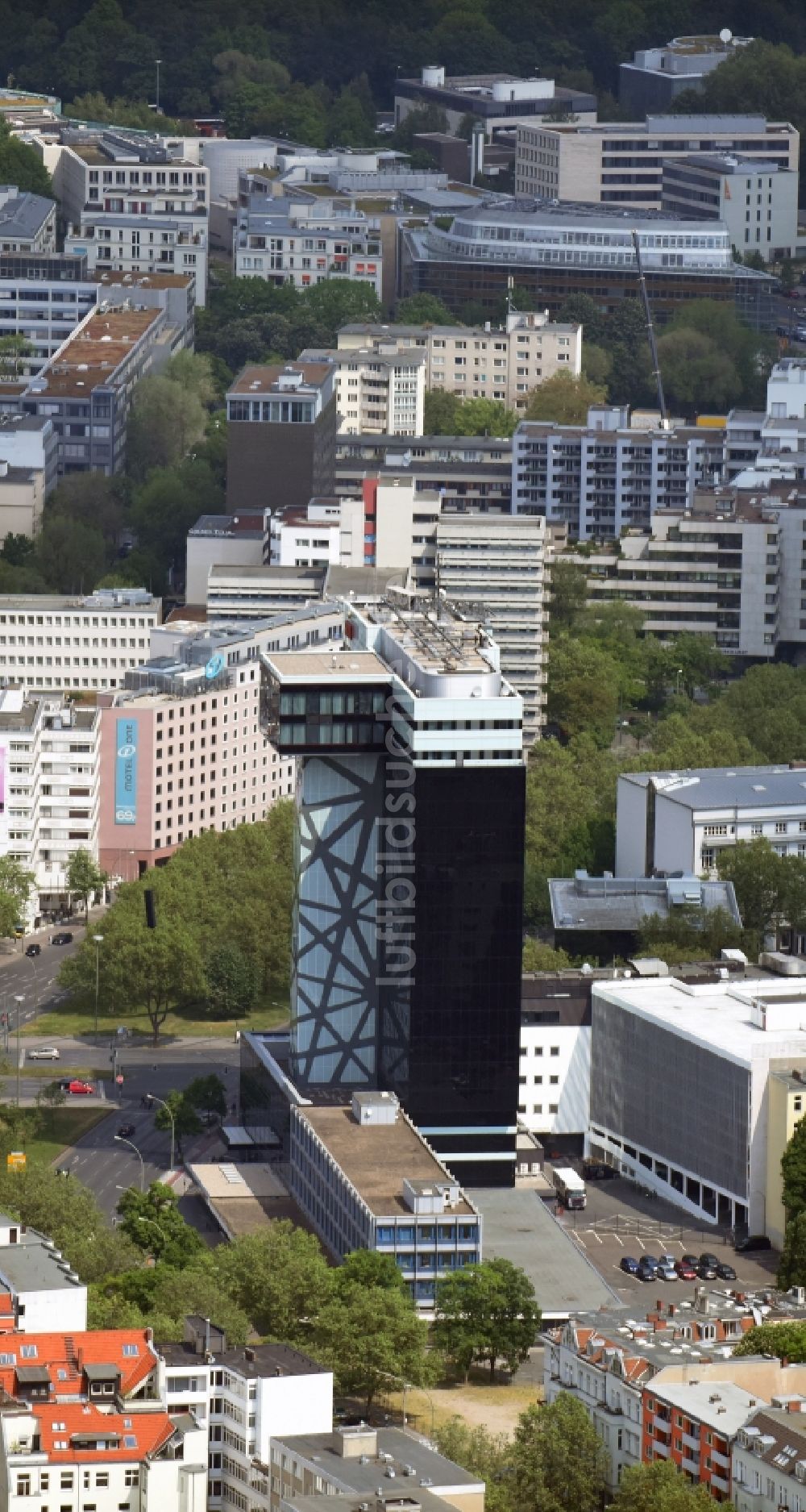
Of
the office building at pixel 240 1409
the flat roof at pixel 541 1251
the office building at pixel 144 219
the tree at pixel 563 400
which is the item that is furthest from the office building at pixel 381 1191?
the office building at pixel 144 219

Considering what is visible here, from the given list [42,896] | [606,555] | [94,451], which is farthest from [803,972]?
[94,451]

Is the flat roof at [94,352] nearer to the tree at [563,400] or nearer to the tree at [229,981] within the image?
the tree at [563,400]

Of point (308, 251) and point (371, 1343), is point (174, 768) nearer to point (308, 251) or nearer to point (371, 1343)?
point (371, 1343)

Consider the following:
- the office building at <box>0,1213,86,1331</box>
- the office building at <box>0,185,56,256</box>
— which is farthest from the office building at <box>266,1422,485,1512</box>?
the office building at <box>0,185,56,256</box>

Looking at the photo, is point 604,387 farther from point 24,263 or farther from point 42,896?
point 42,896

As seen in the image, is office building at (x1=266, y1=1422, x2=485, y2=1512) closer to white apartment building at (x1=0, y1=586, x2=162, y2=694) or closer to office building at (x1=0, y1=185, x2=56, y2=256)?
white apartment building at (x1=0, y1=586, x2=162, y2=694)

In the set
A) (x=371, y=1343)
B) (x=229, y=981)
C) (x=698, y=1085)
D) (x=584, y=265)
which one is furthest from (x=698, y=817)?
(x=584, y=265)
